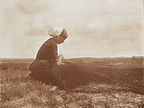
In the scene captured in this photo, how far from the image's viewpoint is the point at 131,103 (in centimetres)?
277

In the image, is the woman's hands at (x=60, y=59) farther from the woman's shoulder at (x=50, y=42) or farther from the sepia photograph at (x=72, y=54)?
the woman's shoulder at (x=50, y=42)

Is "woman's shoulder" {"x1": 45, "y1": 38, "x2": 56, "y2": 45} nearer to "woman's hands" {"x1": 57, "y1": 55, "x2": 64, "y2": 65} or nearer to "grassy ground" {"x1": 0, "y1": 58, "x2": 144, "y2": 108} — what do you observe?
"woman's hands" {"x1": 57, "y1": 55, "x2": 64, "y2": 65}

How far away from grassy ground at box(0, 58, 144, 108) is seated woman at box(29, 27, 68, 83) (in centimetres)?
11

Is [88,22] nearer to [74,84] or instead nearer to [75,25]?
[75,25]

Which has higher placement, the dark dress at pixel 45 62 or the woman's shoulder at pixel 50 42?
the woman's shoulder at pixel 50 42

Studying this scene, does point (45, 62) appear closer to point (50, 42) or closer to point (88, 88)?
point (50, 42)

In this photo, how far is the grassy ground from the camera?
9.21 ft

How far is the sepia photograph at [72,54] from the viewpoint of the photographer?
290 centimetres

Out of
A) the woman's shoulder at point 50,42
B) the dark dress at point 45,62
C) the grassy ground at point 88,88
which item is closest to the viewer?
the grassy ground at point 88,88

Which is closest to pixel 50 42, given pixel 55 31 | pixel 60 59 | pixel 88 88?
pixel 55 31

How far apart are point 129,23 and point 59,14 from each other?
1174 millimetres

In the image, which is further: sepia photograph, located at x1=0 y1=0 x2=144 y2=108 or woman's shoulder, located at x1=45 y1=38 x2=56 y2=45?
woman's shoulder, located at x1=45 y1=38 x2=56 y2=45

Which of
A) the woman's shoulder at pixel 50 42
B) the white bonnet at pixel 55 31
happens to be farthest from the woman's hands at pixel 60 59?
the white bonnet at pixel 55 31

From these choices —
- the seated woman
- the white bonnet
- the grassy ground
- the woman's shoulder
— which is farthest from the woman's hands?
the white bonnet
